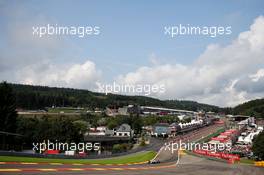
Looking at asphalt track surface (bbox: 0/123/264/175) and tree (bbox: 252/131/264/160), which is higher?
asphalt track surface (bbox: 0/123/264/175)

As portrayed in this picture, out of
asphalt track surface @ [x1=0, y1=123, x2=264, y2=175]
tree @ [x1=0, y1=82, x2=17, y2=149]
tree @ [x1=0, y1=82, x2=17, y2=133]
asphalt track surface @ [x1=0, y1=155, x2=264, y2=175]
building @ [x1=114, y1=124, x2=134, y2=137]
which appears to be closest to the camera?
asphalt track surface @ [x1=0, y1=123, x2=264, y2=175]

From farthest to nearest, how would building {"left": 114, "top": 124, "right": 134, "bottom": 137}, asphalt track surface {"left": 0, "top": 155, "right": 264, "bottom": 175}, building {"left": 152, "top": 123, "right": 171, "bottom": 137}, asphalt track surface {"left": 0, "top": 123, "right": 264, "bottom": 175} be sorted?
building {"left": 114, "top": 124, "right": 134, "bottom": 137} → building {"left": 152, "top": 123, "right": 171, "bottom": 137} → asphalt track surface {"left": 0, "top": 155, "right": 264, "bottom": 175} → asphalt track surface {"left": 0, "top": 123, "right": 264, "bottom": 175}

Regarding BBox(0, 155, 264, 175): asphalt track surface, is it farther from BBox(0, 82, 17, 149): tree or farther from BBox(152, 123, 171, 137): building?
BBox(152, 123, 171, 137): building

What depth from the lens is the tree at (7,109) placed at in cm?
6561

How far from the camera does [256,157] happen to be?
75188 mm

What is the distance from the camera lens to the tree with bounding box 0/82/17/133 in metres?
65.6

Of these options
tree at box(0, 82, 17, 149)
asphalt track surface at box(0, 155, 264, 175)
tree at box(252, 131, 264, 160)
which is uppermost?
tree at box(0, 82, 17, 149)

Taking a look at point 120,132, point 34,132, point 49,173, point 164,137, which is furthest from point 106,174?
point 120,132

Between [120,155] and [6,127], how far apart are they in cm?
2186

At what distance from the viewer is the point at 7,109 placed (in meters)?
66.8

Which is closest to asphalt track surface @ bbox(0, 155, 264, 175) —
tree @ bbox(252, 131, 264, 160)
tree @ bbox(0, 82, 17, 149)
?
tree @ bbox(252, 131, 264, 160)

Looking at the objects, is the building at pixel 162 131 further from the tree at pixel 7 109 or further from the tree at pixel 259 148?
the tree at pixel 7 109

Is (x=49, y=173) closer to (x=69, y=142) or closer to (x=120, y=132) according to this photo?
(x=69, y=142)

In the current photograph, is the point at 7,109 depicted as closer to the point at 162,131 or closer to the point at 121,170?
the point at 121,170
